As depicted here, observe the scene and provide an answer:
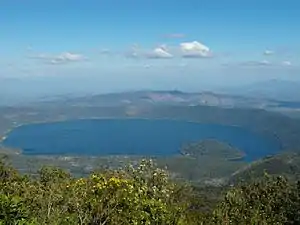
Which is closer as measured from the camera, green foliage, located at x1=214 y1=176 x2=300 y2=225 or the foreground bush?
the foreground bush

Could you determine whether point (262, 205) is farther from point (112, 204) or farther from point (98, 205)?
point (98, 205)

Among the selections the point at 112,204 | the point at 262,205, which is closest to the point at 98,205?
the point at 112,204

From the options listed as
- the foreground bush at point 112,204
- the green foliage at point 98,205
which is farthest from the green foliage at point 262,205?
the green foliage at point 98,205

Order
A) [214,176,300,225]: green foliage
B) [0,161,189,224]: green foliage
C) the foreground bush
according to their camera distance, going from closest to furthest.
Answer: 1. the foreground bush
2. [0,161,189,224]: green foliage
3. [214,176,300,225]: green foliage

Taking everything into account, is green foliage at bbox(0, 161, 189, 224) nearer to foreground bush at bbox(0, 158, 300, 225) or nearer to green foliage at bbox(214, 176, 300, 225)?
foreground bush at bbox(0, 158, 300, 225)

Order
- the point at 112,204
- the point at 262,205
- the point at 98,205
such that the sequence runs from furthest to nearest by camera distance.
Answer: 1. the point at 262,205
2. the point at 98,205
3. the point at 112,204

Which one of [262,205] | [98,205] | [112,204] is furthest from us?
[262,205]

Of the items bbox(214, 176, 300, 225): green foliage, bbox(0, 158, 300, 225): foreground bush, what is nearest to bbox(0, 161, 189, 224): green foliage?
bbox(0, 158, 300, 225): foreground bush

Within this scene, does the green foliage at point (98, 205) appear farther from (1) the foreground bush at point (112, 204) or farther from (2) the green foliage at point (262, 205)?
(2) the green foliage at point (262, 205)

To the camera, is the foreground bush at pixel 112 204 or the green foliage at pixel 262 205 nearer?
the foreground bush at pixel 112 204

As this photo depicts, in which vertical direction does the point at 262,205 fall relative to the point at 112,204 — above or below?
below

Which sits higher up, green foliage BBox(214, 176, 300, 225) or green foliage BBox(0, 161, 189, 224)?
green foliage BBox(0, 161, 189, 224)

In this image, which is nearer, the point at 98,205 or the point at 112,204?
the point at 112,204
